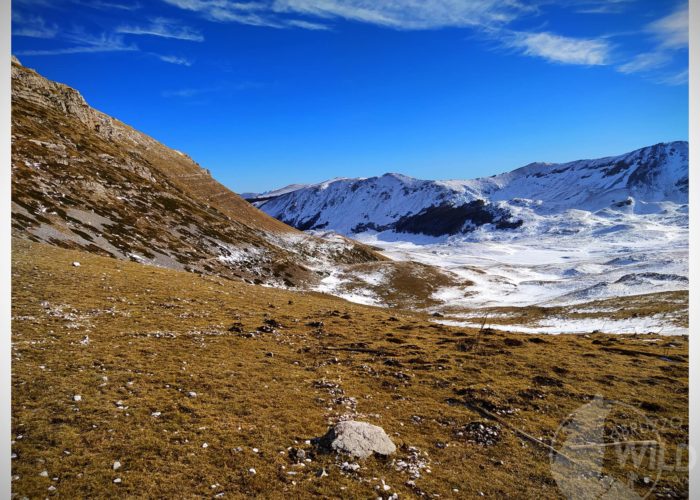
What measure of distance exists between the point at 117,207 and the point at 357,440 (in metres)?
86.7

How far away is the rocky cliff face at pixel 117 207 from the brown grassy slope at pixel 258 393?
3373 cm

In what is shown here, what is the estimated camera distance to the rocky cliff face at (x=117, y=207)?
61156 mm

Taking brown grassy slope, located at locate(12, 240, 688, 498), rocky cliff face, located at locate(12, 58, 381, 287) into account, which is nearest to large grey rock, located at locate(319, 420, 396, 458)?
brown grassy slope, located at locate(12, 240, 688, 498)

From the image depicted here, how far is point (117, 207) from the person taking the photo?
265ft

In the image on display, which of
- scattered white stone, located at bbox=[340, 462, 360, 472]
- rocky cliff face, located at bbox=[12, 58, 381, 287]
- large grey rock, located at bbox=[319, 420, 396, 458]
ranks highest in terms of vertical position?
rocky cliff face, located at bbox=[12, 58, 381, 287]

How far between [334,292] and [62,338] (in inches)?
2949

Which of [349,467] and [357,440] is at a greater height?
[357,440]

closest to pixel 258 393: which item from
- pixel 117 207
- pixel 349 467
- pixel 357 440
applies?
pixel 357 440

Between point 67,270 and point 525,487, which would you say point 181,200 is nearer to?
point 67,270

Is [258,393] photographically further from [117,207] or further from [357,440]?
[117,207]

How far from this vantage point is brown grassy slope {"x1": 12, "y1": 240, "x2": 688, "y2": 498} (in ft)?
35.2

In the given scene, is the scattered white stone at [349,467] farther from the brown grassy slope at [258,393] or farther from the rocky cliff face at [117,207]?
the rocky cliff face at [117,207]

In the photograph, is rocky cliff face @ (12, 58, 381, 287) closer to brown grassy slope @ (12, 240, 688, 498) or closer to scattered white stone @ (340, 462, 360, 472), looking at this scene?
brown grassy slope @ (12, 240, 688, 498)

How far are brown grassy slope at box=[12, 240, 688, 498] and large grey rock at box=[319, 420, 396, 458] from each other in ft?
1.48
